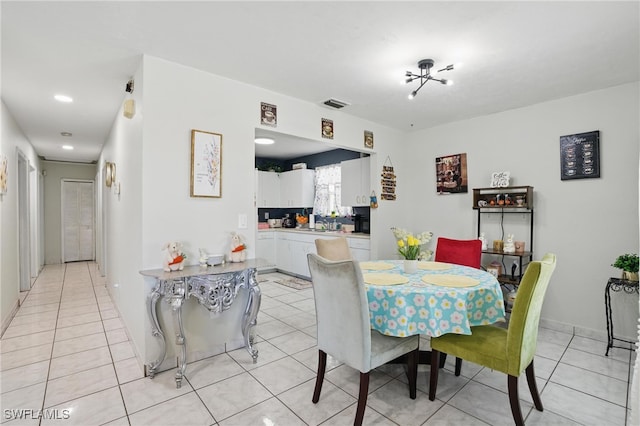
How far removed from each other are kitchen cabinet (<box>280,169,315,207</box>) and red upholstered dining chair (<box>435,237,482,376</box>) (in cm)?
343

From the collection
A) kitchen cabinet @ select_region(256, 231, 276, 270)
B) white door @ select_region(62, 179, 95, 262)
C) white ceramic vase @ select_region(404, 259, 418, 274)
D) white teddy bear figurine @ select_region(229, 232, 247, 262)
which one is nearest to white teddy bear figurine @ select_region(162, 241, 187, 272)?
white teddy bear figurine @ select_region(229, 232, 247, 262)

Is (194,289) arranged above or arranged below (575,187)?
below

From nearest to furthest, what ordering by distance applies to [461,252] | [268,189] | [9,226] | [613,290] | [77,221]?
[613,290], [461,252], [9,226], [268,189], [77,221]

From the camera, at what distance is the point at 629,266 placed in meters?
2.74

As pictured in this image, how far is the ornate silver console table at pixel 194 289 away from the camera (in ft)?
7.58

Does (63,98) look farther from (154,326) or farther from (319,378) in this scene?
(319,378)

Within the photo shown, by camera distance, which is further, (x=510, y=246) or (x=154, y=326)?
(x=510, y=246)

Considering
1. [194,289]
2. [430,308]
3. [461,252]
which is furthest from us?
[461,252]

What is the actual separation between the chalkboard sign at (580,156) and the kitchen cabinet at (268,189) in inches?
193

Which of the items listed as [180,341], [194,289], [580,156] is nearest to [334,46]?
[194,289]

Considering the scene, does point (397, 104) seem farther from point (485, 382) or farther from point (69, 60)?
point (69, 60)

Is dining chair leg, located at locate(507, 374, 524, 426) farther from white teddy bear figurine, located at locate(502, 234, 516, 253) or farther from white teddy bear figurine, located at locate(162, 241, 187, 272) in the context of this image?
white teddy bear figurine, located at locate(162, 241, 187, 272)

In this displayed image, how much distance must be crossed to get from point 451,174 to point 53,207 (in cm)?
859

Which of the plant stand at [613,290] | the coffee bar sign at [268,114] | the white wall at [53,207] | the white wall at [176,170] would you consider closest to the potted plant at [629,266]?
the plant stand at [613,290]
